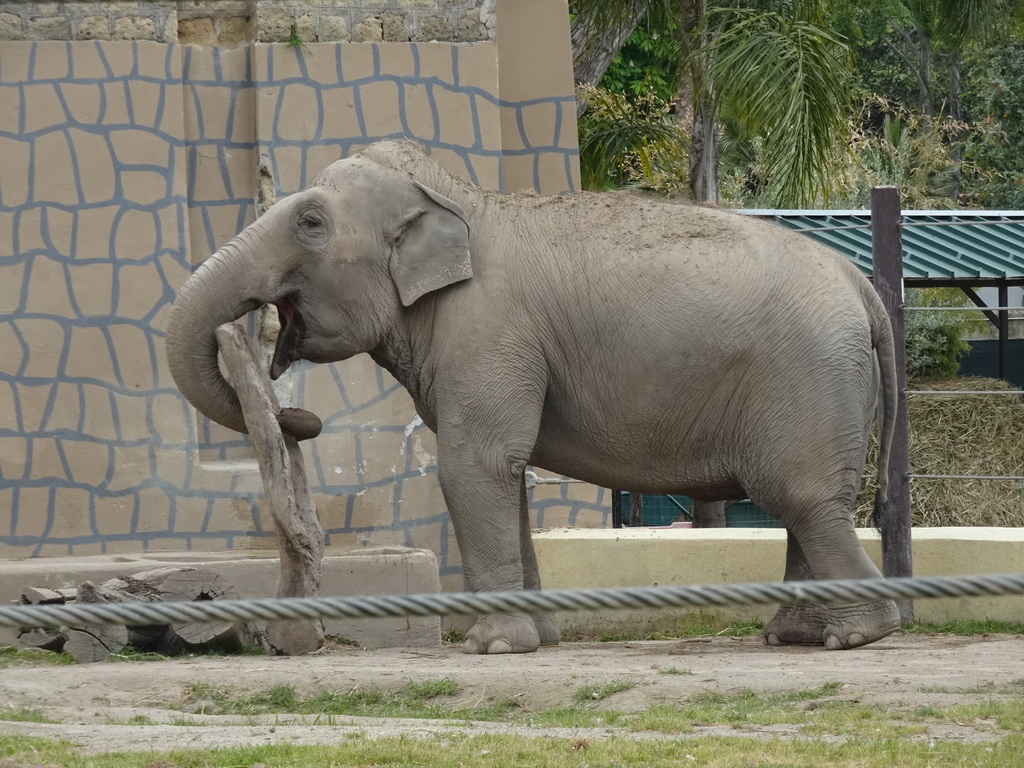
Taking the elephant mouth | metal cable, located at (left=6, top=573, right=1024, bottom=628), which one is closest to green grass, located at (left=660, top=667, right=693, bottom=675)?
the elephant mouth

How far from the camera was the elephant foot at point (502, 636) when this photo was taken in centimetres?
752

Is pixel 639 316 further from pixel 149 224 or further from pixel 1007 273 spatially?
pixel 1007 273

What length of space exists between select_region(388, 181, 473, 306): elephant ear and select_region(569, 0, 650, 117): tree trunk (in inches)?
306

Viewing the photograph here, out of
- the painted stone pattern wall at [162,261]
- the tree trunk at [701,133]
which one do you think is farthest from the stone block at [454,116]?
the tree trunk at [701,133]

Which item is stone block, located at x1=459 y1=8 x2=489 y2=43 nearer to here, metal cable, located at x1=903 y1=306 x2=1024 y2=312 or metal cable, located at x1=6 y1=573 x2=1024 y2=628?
metal cable, located at x1=903 y1=306 x2=1024 y2=312

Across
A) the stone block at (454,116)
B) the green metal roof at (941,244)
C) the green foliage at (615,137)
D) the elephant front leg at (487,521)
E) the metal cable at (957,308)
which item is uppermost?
the green foliage at (615,137)

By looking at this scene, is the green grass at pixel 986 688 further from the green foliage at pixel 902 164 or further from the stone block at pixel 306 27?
the green foliage at pixel 902 164

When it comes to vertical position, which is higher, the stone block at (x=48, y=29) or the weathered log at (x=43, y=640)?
the stone block at (x=48, y=29)

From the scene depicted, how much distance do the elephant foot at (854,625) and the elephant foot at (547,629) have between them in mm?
1459

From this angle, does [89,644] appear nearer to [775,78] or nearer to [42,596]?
[42,596]

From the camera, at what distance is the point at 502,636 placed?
7539 millimetres

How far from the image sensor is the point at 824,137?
13.3m

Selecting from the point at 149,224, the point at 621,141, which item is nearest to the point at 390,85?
the point at 149,224

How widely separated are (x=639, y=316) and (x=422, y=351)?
3.59ft
